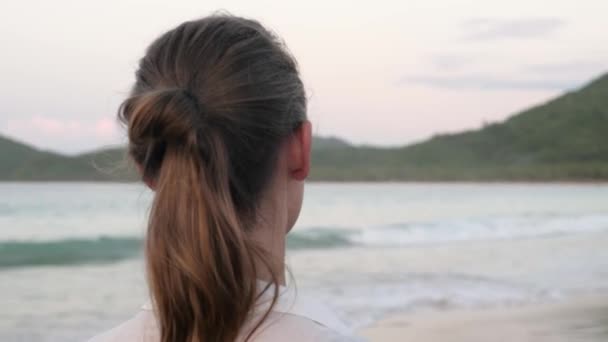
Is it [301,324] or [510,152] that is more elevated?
[301,324]

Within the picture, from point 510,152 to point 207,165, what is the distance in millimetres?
81675

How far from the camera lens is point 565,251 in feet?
53.7

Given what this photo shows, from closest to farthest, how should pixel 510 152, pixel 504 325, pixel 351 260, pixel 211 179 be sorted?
1. pixel 211 179
2. pixel 504 325
3. pixel 351 260
4. pixel 510 152

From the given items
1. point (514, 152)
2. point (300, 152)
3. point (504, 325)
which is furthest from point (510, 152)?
point (300, 152)

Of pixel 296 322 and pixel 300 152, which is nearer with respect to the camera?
pixel 296 322

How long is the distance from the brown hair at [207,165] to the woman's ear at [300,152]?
0.08ft

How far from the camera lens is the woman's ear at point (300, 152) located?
1.18m

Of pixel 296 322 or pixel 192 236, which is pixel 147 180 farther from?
pixel 296 322

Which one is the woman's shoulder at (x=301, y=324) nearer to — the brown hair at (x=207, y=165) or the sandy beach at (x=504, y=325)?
the brown hair at (x=207, y=165)

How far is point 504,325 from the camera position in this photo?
7.92m

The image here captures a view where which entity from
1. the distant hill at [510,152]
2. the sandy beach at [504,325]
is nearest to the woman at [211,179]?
the sandy beach at [504,325]

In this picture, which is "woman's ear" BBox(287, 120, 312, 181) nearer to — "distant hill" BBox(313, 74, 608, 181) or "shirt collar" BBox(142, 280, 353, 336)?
"shirt collar" BBox(142, 280, 353, 336)

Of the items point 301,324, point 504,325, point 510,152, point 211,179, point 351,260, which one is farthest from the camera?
point 510,152

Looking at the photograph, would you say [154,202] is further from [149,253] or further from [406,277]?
[406,277]
